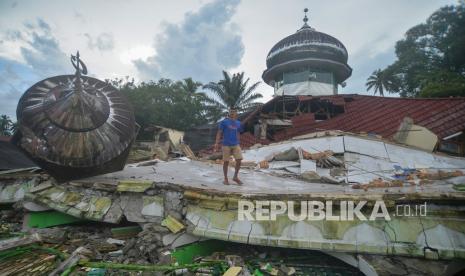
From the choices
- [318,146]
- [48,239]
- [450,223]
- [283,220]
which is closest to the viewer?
[450,223]

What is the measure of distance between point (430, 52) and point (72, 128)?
3026 centimetres

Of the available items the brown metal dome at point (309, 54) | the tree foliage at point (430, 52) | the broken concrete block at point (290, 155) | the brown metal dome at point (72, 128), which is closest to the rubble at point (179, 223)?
the brown metal dome at point (72, 128)

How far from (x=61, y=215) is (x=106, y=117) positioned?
2074mm

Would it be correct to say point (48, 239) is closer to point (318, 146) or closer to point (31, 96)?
Answer: point (31, 96)

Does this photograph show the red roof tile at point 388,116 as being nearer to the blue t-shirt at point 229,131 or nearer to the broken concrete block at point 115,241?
the blue t-shirt at point 229,131

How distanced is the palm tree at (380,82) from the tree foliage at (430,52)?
0.79 metres

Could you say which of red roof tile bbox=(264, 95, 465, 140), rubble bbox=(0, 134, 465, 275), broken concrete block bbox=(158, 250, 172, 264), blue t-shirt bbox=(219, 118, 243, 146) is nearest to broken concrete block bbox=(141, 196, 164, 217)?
rubble bbox=(0, 134, 465, 275)

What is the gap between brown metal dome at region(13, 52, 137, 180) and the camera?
5023 mm

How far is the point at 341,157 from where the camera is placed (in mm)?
8758

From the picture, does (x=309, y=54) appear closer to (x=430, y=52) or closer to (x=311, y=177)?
(x=311, y=177)

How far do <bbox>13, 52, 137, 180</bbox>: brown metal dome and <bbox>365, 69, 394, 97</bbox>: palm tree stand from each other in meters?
29.4

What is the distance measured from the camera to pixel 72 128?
17.4 ft

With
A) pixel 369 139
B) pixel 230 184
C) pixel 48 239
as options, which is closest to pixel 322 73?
pixel 369 139

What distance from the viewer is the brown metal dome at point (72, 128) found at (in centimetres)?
502
